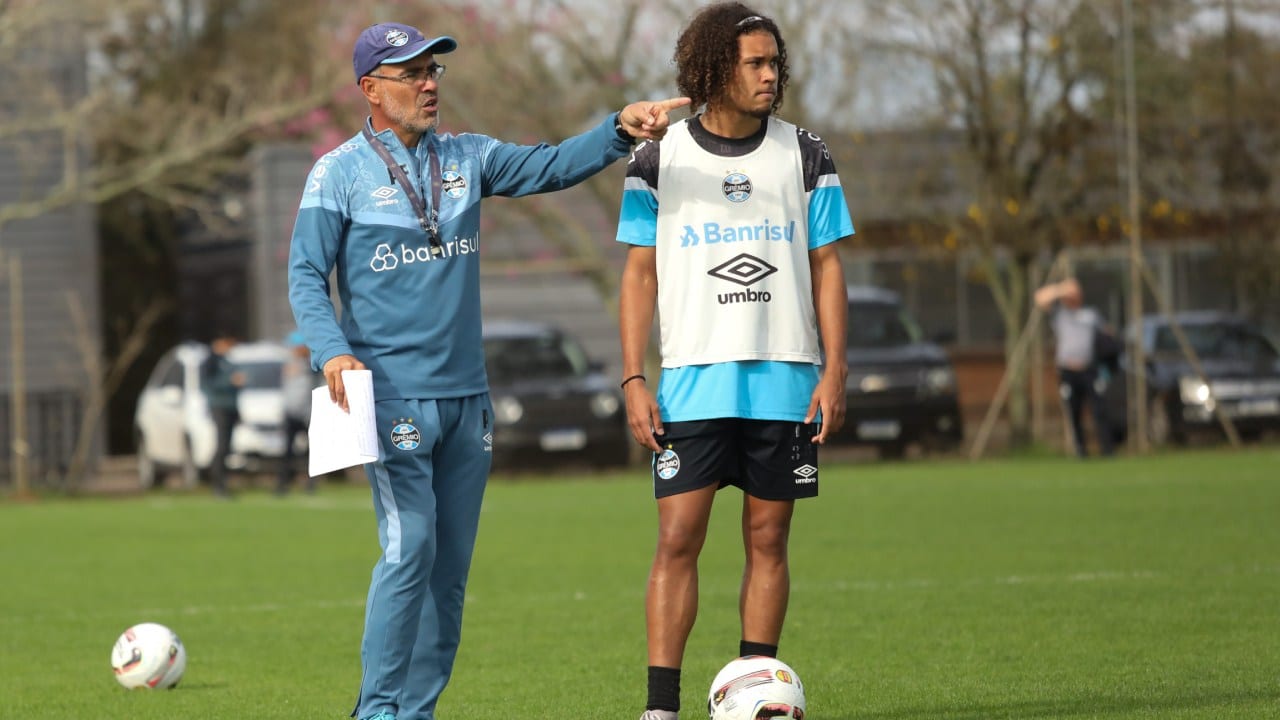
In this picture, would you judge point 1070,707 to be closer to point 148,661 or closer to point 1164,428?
point 148,661

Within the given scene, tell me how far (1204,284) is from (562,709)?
21329 mm

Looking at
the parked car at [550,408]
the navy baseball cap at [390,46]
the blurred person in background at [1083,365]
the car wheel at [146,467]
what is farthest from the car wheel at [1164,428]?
the navy baseball cap at [390,46]

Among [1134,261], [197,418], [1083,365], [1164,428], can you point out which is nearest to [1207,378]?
[1164,428]

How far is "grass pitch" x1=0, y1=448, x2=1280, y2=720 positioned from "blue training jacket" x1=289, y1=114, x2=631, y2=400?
1.48 meters

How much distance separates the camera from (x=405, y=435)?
239 inches

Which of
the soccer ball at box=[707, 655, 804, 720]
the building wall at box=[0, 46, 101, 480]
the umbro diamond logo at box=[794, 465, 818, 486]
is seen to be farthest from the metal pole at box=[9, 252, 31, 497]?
the soccer ball at box=[707, 655, 804, 720]

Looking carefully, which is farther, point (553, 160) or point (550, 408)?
point (550, 408)

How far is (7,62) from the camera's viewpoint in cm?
2741

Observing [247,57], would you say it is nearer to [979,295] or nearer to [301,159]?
[301,159]

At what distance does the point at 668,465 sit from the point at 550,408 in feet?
58.1

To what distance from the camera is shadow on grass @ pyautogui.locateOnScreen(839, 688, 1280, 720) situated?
6.61 m

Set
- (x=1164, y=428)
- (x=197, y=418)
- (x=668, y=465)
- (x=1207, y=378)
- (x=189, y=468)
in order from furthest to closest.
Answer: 1. (x=189, y=468)
2. (x=197, y=418)
3. (x=1164, y=428)
4. (x=1207, y=378)
5. (x=668, y=465)

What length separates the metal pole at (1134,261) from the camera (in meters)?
24.3

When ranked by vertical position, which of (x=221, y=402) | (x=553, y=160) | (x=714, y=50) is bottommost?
(x=221, y=402)
